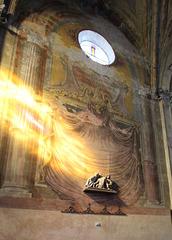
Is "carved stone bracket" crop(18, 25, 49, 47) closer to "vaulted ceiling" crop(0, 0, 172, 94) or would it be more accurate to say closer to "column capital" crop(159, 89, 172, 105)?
"vaulted ceiling" crop(0, 0, 172, 94)

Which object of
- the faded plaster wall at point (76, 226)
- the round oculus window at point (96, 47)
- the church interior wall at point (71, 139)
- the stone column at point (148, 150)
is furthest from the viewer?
the round oculus window at point (96, 47)

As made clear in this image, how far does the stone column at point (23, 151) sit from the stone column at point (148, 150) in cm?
443

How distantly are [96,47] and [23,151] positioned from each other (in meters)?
6.61

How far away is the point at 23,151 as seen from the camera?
252 inches

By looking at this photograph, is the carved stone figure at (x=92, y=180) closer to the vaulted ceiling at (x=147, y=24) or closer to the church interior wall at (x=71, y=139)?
the church interior wall at (x=71, y=139)

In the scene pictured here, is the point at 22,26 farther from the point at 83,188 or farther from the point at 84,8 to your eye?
the point at 83,188

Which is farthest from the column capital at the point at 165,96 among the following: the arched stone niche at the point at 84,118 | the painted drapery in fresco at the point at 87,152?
the painted drapery in fresco at the point at 87,152

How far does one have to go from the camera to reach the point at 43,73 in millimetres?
7984

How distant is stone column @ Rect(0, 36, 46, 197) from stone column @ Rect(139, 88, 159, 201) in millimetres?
4431

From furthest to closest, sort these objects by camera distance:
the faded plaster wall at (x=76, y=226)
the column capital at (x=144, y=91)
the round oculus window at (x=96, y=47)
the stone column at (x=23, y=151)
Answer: the column capital at (x=144, y=91), the round oculus window at (x=96, y=47), the stone column at (x=23, y=151), the faded plaster wall at (x=76, y=226)

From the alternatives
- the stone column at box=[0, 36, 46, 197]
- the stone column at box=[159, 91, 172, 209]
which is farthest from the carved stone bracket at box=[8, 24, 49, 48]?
the stone column at box=[159, 91, 172, 209]

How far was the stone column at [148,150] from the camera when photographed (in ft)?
28.1

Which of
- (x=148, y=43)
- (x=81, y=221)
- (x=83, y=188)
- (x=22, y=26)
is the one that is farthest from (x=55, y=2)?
(x=81, y=221)

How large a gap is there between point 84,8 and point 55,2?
1594 millimetres
